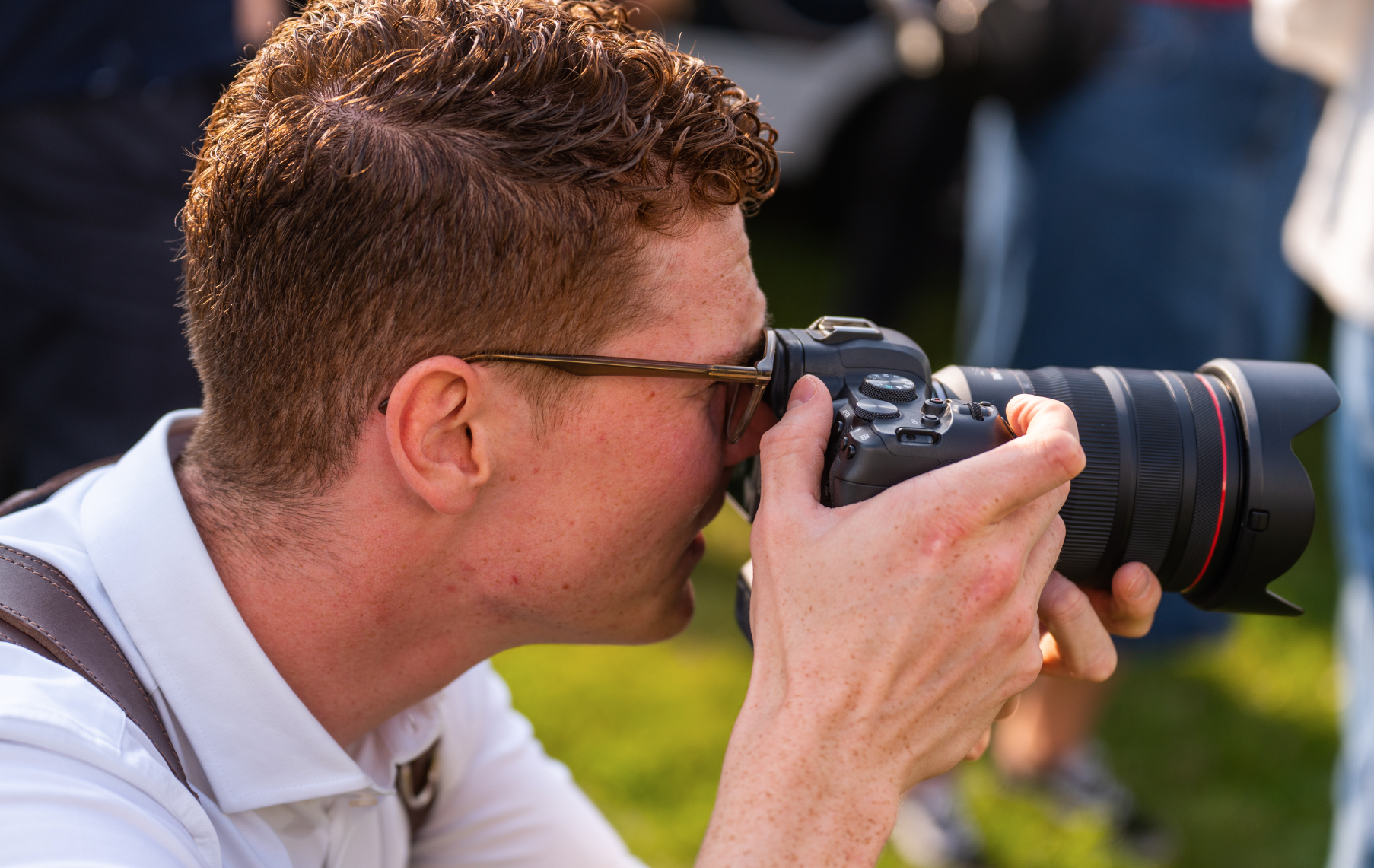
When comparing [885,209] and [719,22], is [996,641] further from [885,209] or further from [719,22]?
[719,22]

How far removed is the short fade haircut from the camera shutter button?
11.4 inches

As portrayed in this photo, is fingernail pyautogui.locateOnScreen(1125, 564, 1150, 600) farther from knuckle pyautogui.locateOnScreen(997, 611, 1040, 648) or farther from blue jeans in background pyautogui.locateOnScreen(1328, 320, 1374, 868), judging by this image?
blue jeans in background pyautogui.locateOnScreen(1328, 320, 1374, 868)

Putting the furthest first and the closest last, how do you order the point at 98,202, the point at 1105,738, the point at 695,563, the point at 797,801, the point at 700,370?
the point at 1105,738, the point at 98,202, the point at 695,563, the point at 700,370, the point at 797,801

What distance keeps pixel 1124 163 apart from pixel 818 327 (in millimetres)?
1691

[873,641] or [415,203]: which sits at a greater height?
[415,203]

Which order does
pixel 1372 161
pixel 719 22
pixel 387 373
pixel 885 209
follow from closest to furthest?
pixel 387 373 → pixel 1372 161 → pixel 885 209 → pixel 719 22

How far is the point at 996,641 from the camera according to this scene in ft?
4.58

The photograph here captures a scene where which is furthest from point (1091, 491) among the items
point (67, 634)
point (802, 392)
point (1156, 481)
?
point (67, 634)

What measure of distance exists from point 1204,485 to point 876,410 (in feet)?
1.60

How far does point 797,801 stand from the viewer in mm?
1309

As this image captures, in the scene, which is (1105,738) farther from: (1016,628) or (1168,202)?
(1016,628)

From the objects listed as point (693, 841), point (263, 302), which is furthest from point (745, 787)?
point (693, 841)

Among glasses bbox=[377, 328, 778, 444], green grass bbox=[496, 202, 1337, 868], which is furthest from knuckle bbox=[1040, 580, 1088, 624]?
green grass bbox=[496, 202, 1337, 868]

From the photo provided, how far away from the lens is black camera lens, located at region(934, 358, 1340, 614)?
1596 millimetres
